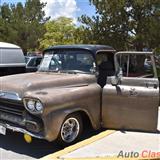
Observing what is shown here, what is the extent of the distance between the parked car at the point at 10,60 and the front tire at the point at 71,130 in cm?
423

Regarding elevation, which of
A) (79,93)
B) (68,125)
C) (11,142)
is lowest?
(11,142)

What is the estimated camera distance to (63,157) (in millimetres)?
5273

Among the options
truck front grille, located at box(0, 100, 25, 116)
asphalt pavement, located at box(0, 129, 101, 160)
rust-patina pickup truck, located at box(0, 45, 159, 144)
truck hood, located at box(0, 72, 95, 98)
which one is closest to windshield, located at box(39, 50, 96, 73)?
rust-patina pickup truck, located at box(0, 45, 159, 144)

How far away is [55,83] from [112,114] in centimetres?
119

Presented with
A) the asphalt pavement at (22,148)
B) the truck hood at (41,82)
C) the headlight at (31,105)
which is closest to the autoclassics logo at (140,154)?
the asphalt pavement at (22,148)

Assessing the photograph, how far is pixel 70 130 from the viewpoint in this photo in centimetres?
633

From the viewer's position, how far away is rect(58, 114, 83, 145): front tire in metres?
6.11

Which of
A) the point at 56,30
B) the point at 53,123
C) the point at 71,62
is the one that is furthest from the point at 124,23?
the point at 56,30

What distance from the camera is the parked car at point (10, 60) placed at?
10016 mm

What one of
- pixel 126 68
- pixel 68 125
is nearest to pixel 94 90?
pixel 68 125

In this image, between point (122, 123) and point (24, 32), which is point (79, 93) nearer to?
point (122, 123)

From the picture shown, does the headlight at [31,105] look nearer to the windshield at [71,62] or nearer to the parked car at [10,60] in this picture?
the windshield at [71,62]

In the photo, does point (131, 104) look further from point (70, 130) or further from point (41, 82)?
point (41, 82)

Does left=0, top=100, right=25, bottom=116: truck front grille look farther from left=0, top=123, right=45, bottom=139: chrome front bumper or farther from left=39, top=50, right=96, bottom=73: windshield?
left=39, top=50, right=96, bottom=73: windshield
